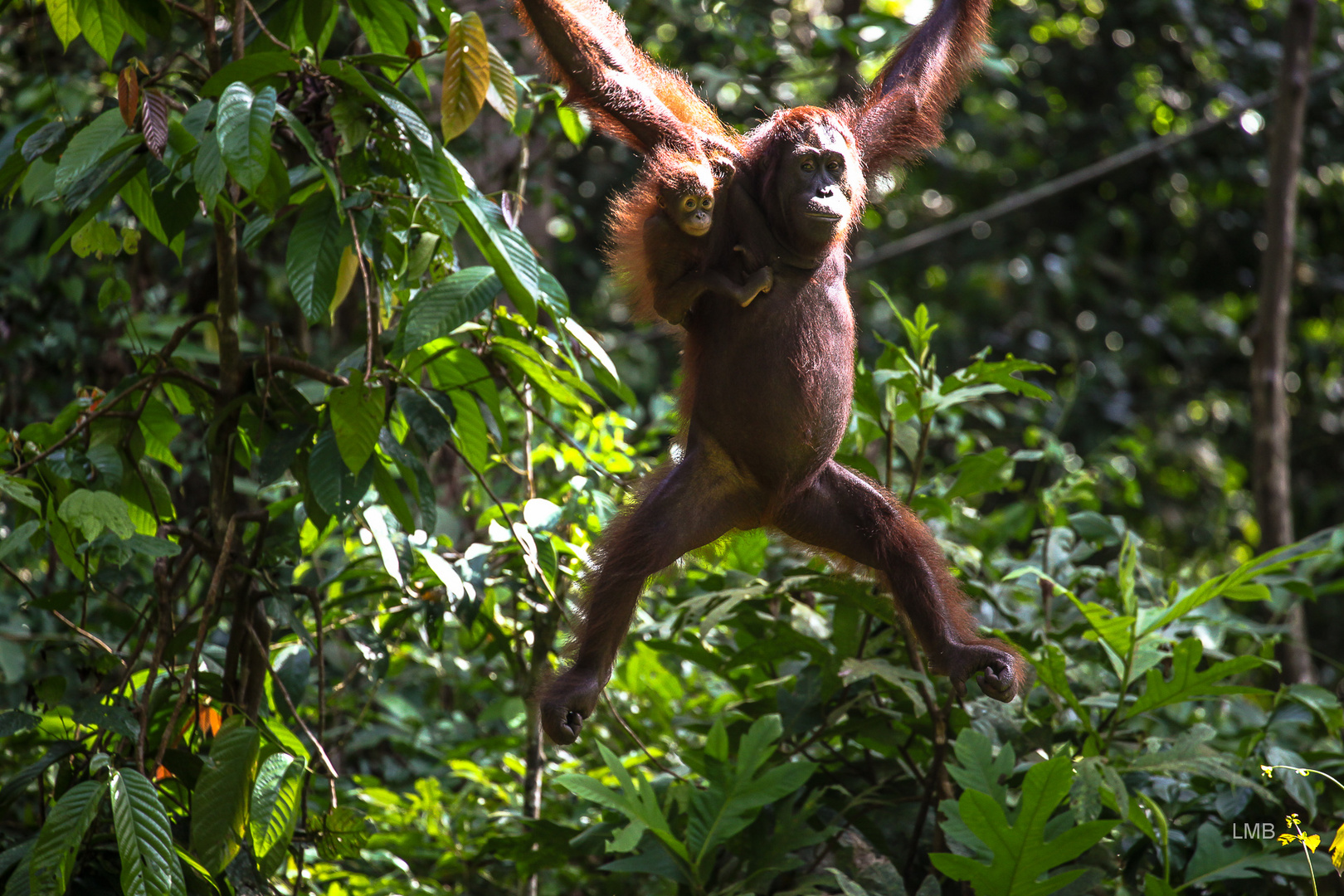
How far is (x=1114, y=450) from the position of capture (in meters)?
6.86

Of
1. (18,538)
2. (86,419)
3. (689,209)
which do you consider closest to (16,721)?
(18,538)

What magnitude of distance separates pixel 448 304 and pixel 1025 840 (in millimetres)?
1595

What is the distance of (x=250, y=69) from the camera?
2.12 metres

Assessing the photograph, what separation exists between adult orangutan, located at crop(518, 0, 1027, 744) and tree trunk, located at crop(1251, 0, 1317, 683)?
107 inches

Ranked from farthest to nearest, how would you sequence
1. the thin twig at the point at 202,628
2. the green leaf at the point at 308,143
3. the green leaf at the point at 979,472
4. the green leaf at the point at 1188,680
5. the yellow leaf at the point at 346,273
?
1. the green leaf at the point at 979,472
2. the green leaf at the point at 1188,680
3. the yellow leaf at the point at 346,273
4. the thin twig at the point at 202,628
5. the green leaf at the point at 308,143

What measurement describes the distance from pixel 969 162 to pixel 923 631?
640 centimetres

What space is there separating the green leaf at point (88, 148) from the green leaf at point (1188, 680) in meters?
2.47

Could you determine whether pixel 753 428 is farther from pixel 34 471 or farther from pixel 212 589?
pixel 34 471

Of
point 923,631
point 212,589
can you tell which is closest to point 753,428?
point 923,631

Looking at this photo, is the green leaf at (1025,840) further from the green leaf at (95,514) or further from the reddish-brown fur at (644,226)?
the green leaf at (95,514)

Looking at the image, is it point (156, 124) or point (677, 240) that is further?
point (156, 124)

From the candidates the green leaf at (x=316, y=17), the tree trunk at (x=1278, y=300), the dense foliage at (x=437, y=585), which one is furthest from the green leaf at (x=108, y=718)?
the tree trunk at (x=1278, y=300)

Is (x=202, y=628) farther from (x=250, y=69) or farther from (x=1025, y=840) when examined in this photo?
(x=1025, y=840)

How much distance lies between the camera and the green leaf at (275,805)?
2.12 metres
